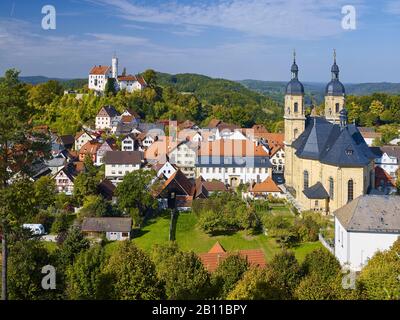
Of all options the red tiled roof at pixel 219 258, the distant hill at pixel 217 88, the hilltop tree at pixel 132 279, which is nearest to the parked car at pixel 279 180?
Answer: the red tiled roof at pixel 219 258

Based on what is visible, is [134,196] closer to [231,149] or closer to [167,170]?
[167,170]

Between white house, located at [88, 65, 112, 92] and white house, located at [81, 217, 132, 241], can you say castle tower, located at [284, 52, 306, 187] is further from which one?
white house, located at [88, 65, 112, 92]

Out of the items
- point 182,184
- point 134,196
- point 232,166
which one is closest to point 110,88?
point 232,166

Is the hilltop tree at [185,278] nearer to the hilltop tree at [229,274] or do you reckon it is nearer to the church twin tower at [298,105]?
the hilltop tree at [229,274]
